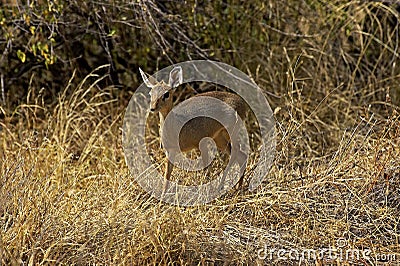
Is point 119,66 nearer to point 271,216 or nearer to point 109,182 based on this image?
point 109,182

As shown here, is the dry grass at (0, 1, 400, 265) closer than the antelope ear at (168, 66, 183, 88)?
Yes

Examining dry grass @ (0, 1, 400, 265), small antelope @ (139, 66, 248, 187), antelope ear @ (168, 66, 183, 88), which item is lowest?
dry grass @ (0, 1, 400, 265)

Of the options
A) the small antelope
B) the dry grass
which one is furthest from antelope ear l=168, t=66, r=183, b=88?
the dry grass

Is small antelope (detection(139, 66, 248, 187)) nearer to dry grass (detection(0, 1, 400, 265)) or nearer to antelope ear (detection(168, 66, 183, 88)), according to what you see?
antelope ear (detection(168, 66, 183, 88))

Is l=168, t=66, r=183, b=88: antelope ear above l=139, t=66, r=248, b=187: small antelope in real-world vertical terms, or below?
above

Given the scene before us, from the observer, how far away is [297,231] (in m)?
3.64

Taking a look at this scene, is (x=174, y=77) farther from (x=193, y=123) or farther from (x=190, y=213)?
(x=190, y=213)

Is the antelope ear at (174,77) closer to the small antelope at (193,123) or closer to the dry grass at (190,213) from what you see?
the small antelope at (193,123)

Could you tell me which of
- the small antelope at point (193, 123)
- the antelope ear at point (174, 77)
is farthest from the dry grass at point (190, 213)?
the antelope ear at point (174, 77)

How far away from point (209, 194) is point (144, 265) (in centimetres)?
87

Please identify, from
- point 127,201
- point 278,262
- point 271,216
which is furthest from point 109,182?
point 278,262

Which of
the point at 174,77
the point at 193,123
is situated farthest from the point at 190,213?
the point at 174,77

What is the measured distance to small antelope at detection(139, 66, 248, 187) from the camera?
402cm

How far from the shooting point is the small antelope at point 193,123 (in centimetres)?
402
